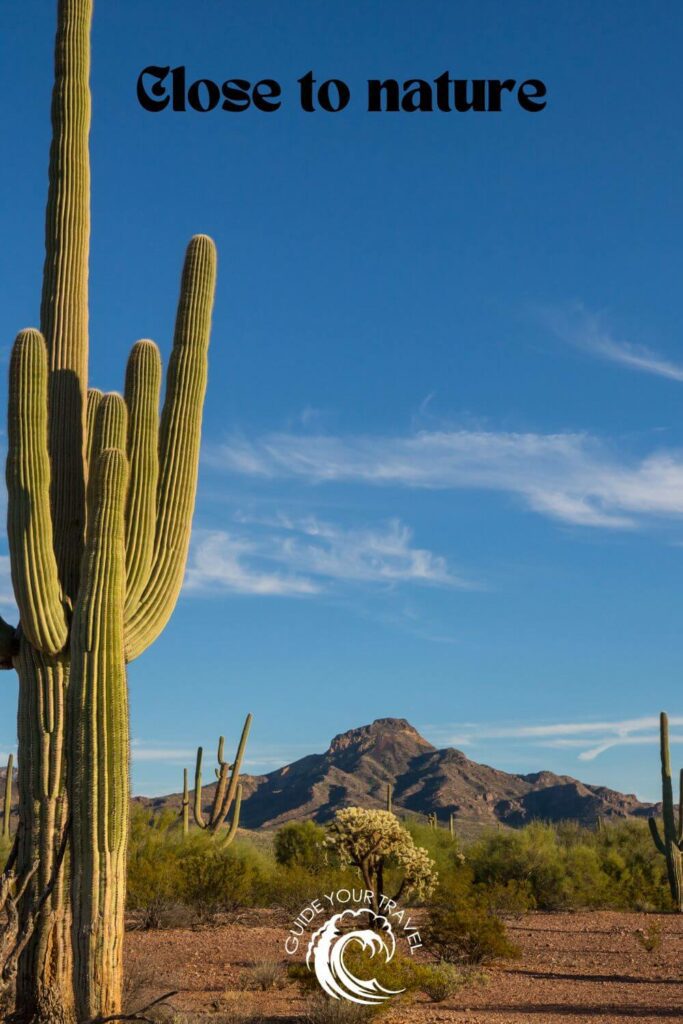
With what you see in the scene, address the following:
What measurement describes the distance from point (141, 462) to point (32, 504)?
1096mm

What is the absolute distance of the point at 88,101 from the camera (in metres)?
11.8

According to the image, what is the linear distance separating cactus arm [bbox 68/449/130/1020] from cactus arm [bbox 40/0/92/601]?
128 centimetres

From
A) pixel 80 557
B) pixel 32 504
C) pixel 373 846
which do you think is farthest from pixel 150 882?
pixel 32 504

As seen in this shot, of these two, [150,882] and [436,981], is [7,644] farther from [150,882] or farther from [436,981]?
[150,882]

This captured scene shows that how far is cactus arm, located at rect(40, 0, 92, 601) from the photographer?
10086 mm

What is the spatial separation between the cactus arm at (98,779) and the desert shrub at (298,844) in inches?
717

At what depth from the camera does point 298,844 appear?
90.1ft

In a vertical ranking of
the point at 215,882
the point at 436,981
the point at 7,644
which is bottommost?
the point at 436,981

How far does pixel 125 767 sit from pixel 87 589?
58.9 inches

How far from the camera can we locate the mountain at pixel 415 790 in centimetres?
7462

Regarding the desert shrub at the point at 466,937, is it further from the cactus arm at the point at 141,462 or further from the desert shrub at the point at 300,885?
the cactus arm at the point at 141,462

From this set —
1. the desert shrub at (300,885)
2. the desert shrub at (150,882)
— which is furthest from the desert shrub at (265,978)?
the desert shrub at (300,885)

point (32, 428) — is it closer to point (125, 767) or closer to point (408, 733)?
point (125, 767)

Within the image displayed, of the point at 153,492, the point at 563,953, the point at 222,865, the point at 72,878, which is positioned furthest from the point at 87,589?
the point at 222,865
